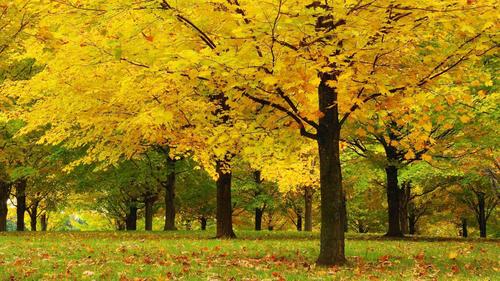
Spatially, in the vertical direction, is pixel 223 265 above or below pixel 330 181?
below

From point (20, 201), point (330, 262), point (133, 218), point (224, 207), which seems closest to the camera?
point (330, 262)

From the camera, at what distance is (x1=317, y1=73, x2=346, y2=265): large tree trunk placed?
10.0 meters

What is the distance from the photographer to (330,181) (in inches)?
398

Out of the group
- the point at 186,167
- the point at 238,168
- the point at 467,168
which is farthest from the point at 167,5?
the point at 238,168

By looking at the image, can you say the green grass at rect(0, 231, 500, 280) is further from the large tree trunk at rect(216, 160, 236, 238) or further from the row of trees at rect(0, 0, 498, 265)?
the large tree trunk at rect(216, 160, 236, 238)

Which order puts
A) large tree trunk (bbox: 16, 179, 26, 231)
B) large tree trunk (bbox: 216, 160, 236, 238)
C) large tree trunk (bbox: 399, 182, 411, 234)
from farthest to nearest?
1. large tree trunk (bbox: 16, 179, 26, 231)
2. large tree trunk (bbox: 399, 182, 411, 234)
3. large tree trunk (bbox: 216, 160, 236, 238)

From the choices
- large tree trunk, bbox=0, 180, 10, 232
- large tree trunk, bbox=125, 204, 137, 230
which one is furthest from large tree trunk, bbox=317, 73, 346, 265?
large tree trunk, bbox=125, 204, 137, 230

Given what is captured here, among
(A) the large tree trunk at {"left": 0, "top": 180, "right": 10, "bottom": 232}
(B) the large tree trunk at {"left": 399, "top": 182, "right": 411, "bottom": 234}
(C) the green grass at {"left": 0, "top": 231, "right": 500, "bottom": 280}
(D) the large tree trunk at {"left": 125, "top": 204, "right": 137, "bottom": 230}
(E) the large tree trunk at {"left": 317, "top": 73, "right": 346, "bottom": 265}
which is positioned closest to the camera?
(C) the green grass at {"left": 0, "top": 231, "right": 500, "bottom": 280}

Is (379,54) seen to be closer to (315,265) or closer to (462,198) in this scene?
(315,265)

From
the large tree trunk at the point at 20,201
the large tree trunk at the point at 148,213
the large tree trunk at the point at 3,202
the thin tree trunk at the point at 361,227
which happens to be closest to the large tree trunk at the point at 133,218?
the large tree trunk at the point at 148,213

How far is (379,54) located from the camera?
336 inches

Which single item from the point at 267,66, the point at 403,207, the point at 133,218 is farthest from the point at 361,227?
the point at 267,66

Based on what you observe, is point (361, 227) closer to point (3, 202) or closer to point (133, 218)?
point (133, 218)

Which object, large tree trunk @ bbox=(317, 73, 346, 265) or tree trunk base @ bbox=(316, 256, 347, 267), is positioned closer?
tree trunk base @ bbox=(316, 256, 347, 267)
